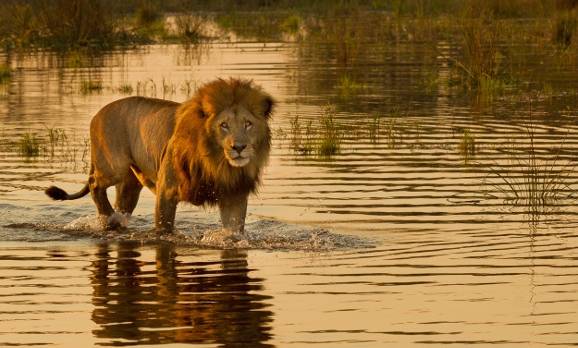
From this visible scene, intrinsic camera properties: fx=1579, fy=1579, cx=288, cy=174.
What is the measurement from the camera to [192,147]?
1066 centimetres

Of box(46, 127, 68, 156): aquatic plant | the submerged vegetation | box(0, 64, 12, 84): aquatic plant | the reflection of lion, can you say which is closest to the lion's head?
the reflection of lion

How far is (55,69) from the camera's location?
27641 millimetres

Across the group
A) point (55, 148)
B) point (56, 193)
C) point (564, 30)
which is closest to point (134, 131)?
point (56, 193)

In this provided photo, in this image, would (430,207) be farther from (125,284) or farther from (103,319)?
(103,319)

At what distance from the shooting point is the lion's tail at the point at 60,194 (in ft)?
41.0

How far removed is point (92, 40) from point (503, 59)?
10.3m

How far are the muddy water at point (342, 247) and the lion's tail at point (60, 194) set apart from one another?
0.55 ft

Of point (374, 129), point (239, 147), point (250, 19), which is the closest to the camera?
point (239, 147)

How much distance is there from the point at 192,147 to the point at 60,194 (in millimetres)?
2261

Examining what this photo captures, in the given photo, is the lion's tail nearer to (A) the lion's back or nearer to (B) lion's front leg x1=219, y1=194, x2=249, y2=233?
(A) the lion's back

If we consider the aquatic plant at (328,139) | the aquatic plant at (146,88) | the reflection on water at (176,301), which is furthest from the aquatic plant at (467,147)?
the aquatic plant at (146,88)

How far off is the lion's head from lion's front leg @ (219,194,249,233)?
11 centimetres

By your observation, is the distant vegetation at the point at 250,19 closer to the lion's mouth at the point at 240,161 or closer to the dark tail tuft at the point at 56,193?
the dark tail tuft at the point at 56,193

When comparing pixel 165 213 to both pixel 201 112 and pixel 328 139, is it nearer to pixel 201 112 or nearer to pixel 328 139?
pixel 201 112
